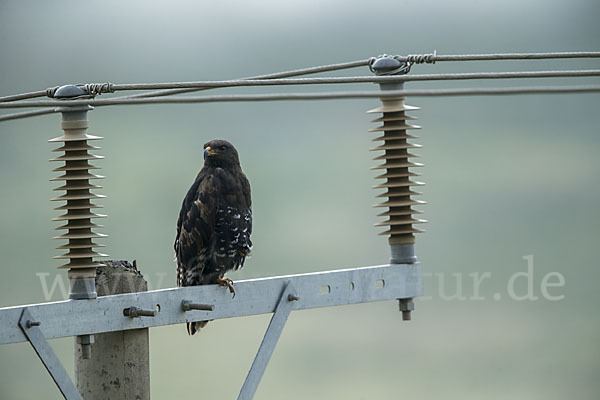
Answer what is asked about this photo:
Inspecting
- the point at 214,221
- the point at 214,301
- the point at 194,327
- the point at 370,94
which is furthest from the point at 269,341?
the point at 370,94

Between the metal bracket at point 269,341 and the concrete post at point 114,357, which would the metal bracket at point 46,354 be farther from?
the metal bracket at point 269,341

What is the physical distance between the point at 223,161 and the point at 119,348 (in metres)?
1.48

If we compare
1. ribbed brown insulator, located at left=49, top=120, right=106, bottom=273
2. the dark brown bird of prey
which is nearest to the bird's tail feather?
the dark brown bird of prey

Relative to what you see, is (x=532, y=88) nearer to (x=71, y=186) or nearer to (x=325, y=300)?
(x=325, y=300)

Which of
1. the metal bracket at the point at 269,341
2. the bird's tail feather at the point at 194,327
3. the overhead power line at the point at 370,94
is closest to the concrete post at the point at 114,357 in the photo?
the metal bracket at the point at 269,341

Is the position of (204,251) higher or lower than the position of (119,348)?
higher

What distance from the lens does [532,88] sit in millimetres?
2895

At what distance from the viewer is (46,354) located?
3.44m

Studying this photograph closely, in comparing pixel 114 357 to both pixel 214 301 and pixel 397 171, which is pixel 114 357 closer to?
pixel 214 301

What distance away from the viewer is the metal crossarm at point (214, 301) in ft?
11.4

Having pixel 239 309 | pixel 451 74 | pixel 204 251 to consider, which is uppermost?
pixel 451 74

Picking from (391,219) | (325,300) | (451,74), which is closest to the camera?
(451,74)

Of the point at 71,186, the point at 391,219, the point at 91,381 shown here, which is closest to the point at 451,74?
the point at 391,219

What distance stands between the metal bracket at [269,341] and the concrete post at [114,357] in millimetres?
453
